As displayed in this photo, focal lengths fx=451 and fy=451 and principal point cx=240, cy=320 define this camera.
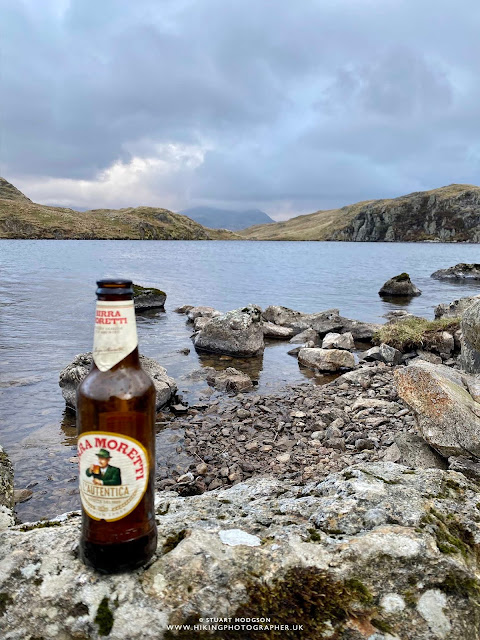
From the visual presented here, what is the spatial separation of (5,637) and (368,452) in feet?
→ 23.7

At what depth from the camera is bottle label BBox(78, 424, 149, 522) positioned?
8.19 feet

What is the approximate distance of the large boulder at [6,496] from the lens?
12.9 ft

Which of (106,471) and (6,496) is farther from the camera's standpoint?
(6,496)

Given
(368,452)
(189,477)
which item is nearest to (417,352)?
(368,452)

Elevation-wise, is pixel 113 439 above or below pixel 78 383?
above

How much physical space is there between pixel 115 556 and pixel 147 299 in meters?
28.7

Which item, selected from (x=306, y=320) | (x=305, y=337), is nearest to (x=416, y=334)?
(x=305, y=337)

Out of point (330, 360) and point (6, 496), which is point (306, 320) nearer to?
point (330, 360)

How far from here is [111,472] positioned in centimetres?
250

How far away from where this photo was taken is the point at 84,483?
8.40ft

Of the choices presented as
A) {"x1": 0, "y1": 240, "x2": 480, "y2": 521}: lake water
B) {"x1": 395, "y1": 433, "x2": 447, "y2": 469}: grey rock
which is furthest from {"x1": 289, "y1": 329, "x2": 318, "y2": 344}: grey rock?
{"x1": 395, "y1": 433, "x2": 447, "y2": 469}: grey rock

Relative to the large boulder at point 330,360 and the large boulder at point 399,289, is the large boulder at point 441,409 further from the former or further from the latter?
the large boulder at point 399,289

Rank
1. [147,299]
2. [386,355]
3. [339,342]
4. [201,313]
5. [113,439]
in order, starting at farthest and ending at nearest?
[147,299]
[201,313]
[339,342]
[386,355]
[113,439]

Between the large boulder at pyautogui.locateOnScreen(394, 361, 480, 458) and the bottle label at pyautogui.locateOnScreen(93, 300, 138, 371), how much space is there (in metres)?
5.27
